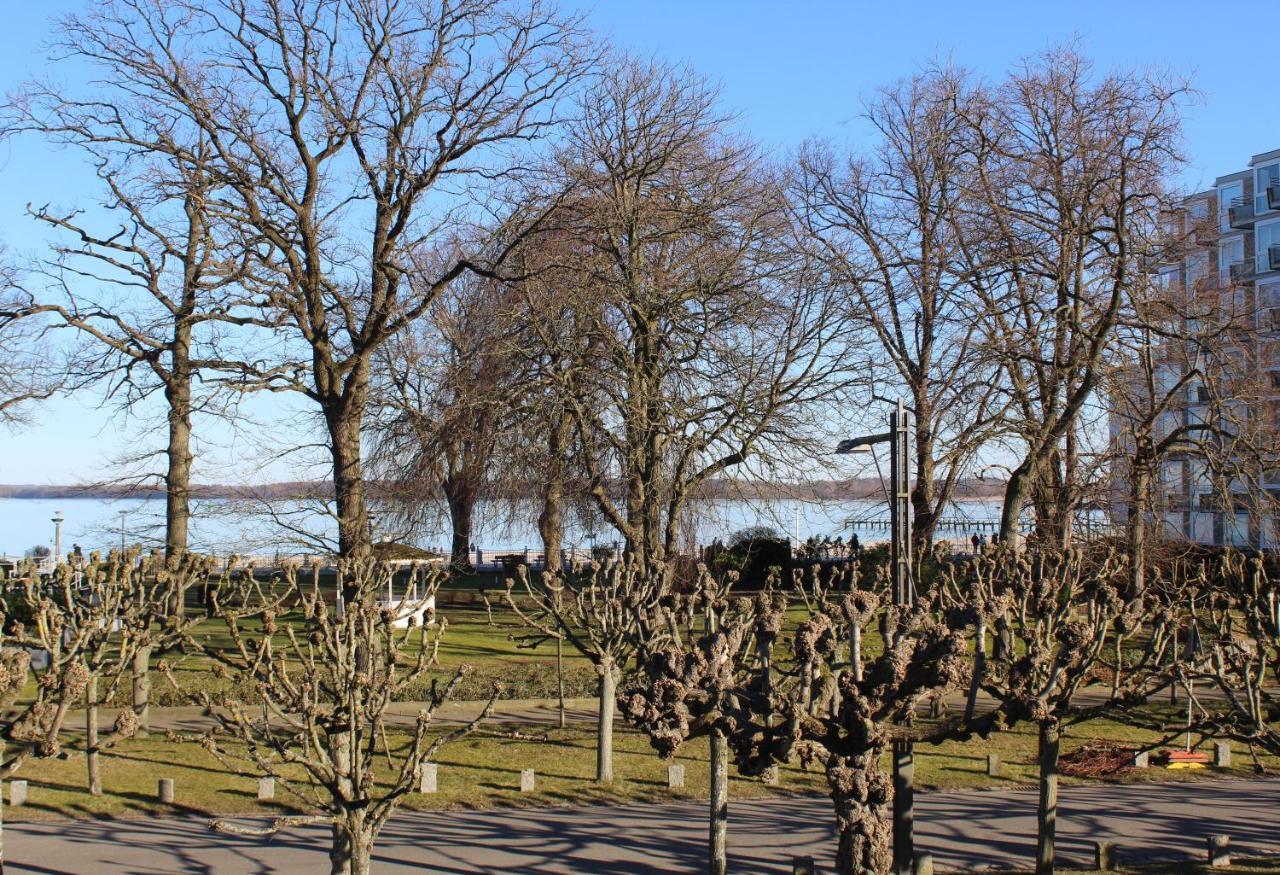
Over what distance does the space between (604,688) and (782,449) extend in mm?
8677

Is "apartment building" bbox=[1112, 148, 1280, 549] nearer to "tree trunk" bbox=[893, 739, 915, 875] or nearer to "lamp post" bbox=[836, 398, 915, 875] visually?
"lamp post" bbox=[836, 398, 915, 875]

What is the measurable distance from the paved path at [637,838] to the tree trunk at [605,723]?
1105mm

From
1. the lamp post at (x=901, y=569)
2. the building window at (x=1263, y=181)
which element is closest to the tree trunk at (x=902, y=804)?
the lamp post at (x=901, y=569)

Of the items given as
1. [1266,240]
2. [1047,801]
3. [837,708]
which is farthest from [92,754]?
[1266,240]

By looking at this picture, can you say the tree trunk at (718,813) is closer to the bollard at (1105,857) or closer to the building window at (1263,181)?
the bollard at (1105,857)

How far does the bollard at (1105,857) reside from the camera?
43.1 ft

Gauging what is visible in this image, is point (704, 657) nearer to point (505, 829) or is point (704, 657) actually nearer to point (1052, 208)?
point (505, 829)

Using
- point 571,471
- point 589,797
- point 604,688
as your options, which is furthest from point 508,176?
point 589,797

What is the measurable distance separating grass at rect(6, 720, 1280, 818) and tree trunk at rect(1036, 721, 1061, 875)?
4.65m

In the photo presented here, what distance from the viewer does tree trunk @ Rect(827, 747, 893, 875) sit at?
9.97 metres

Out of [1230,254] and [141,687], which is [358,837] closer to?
[141,687]

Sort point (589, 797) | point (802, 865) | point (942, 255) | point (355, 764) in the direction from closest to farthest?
point (355, 764) < point (802, 865) < point (589, 797) < point (942, 255)

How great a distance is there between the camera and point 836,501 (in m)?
28.5

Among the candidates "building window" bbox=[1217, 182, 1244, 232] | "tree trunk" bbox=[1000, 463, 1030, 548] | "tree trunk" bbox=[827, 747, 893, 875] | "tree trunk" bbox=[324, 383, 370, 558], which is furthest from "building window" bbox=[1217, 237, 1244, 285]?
"tree trunk" bbox=[827, 747, 893, 875]
